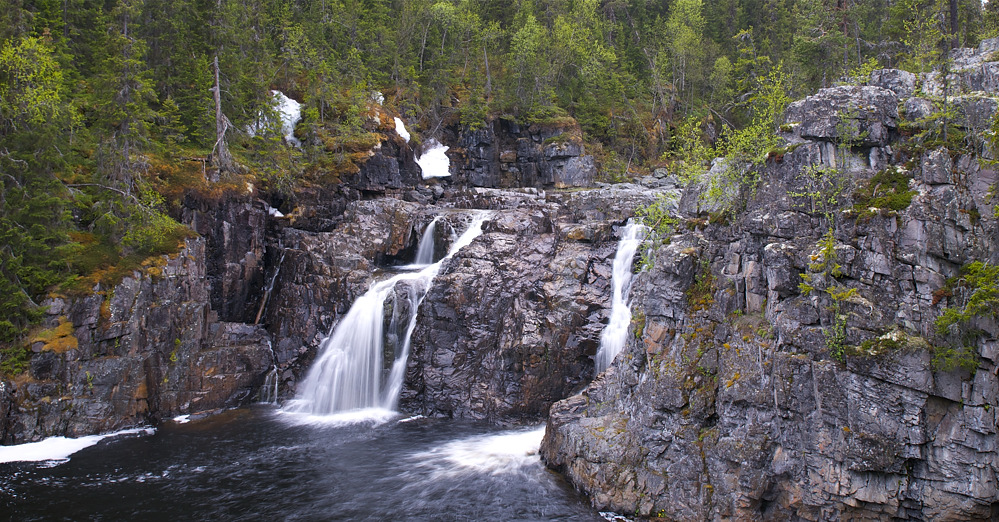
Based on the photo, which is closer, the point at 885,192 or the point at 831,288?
the point at 831,288

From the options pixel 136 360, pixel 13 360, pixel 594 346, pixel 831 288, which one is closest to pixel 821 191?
pixel 831 288

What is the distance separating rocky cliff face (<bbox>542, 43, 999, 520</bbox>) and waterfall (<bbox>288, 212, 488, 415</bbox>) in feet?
36.4

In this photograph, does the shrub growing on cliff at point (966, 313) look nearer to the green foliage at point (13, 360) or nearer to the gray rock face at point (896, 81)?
the gray rock face at point (896, 81)

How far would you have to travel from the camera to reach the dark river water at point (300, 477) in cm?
1546

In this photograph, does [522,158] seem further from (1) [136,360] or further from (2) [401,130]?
(1) [136,360]

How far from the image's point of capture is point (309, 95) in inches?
1499

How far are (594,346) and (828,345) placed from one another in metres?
11.0

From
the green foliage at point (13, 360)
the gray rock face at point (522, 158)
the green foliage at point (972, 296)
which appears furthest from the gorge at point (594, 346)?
the gray rock face at point (522, 158)

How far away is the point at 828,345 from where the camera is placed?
12.5 metres

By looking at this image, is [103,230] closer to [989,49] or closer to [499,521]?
[499,521]

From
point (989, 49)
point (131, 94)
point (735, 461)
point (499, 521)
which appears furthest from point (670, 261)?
point (131, 94)

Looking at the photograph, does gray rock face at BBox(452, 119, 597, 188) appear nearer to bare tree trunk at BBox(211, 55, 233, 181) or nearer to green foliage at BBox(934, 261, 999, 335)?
bare tree trunk at BBox(211, 55, 233, 181)

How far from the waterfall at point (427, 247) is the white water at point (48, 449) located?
1552cm

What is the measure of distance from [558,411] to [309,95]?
29.8 meters
